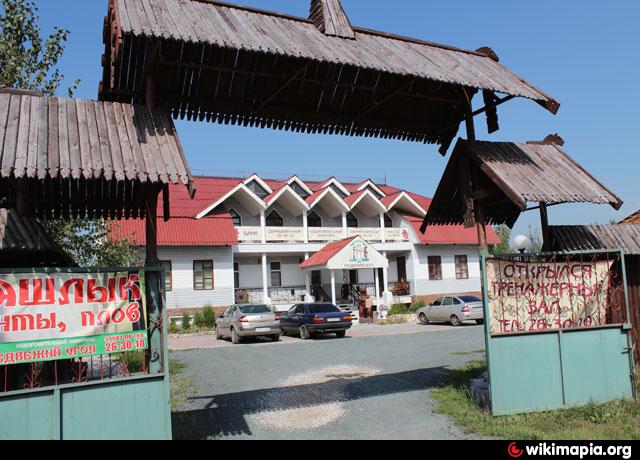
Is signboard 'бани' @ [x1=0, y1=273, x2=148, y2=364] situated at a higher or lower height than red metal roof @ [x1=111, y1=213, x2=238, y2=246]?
lower

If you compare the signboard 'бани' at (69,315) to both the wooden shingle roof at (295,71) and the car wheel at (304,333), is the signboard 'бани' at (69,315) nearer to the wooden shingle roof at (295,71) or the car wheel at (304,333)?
the wooden shingle roof at (295,71)

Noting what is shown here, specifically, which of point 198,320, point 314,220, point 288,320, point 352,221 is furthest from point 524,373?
point 352,221

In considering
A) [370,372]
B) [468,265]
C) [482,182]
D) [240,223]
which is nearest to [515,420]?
[482,182]

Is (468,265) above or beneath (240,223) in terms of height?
beneath

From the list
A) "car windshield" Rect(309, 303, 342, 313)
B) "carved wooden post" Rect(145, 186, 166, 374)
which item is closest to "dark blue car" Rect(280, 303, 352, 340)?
"car windshield" Rect(309, 303, 342, 313)

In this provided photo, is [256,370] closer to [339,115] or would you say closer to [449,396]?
[449,396]

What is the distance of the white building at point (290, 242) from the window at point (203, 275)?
5 centimetres

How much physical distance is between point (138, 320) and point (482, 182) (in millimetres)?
5987

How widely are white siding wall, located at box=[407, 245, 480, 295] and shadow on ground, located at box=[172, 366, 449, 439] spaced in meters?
22.6

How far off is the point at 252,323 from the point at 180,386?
28.7 ft

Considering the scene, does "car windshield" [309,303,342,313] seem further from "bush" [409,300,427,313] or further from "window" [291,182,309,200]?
"window" [291,182,309,200]

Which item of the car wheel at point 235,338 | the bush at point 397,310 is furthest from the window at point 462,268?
the car wheel at point 235,338

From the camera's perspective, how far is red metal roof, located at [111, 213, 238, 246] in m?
27.3

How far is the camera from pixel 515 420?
7016mm
